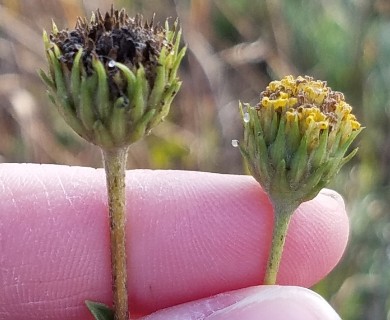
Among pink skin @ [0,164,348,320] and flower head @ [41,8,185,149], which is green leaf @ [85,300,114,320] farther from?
flower head @ [41,8,185,149]

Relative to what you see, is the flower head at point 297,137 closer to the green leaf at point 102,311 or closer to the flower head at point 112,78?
the flower head at point 112,78

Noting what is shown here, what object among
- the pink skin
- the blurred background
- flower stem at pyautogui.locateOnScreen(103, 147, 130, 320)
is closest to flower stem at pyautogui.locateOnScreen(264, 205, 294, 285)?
the pink skin

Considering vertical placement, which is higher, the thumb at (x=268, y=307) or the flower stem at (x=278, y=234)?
the flower stem at (x=278, y=234)

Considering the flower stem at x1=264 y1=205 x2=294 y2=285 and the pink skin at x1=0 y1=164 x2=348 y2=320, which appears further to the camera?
the pink skin at x1=0 y1=164 x2=348 y2=320

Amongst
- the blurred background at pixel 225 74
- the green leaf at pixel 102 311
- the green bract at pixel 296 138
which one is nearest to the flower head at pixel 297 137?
the green bract at pixel 296 138

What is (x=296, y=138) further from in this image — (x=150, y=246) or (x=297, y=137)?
(x=150, y=246)

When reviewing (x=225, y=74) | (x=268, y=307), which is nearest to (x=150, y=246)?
(x=268, y=307)

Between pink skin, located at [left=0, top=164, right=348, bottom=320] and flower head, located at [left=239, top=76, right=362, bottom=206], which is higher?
flower head, located at [left=239, top=76, right=362, bottom=206]
